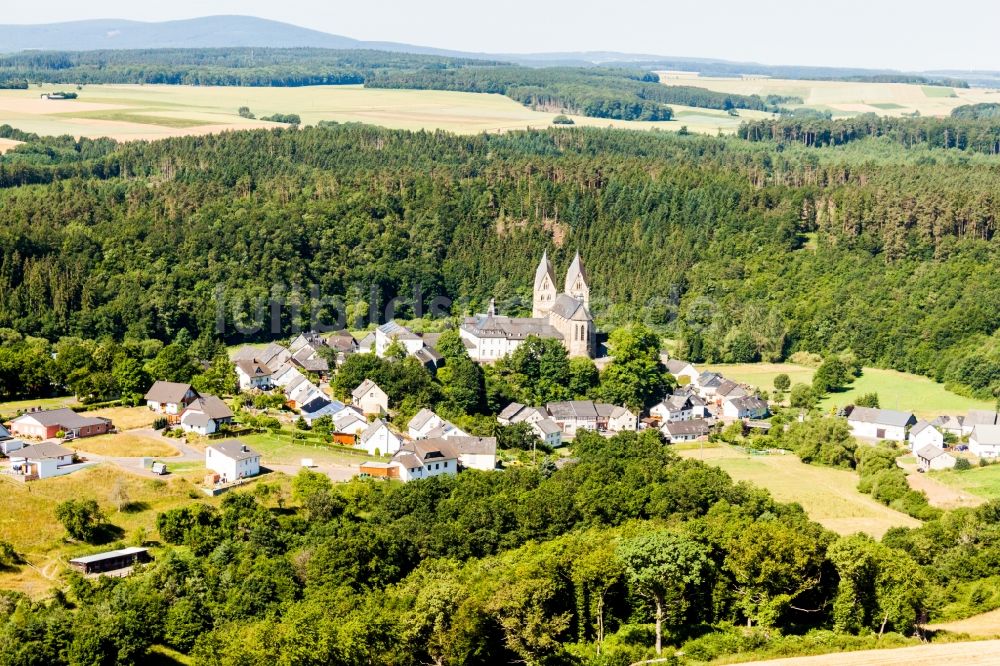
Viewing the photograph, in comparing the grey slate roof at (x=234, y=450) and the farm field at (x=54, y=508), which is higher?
the grey slate roof at (x=234, y=450)

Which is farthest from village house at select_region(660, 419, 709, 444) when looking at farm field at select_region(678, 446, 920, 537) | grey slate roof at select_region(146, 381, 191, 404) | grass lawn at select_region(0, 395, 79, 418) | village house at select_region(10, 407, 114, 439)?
grass lawn at select_region(0, 395, 79, 418)

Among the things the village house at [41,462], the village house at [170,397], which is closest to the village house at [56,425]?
the village house at [41,462]

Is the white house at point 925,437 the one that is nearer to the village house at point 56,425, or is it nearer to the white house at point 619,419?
the white house at point 619,419

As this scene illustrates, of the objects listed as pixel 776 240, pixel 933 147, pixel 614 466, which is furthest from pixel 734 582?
pixel 933 147

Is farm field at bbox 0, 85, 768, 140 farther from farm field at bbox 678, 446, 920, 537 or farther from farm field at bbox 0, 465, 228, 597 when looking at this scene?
farm field at bbox 678, 446, 920, 537

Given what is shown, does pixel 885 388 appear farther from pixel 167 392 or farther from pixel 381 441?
pixel 167 392

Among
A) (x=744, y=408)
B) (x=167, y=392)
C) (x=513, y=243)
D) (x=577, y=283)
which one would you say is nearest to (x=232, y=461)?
(x=167, y=392)
